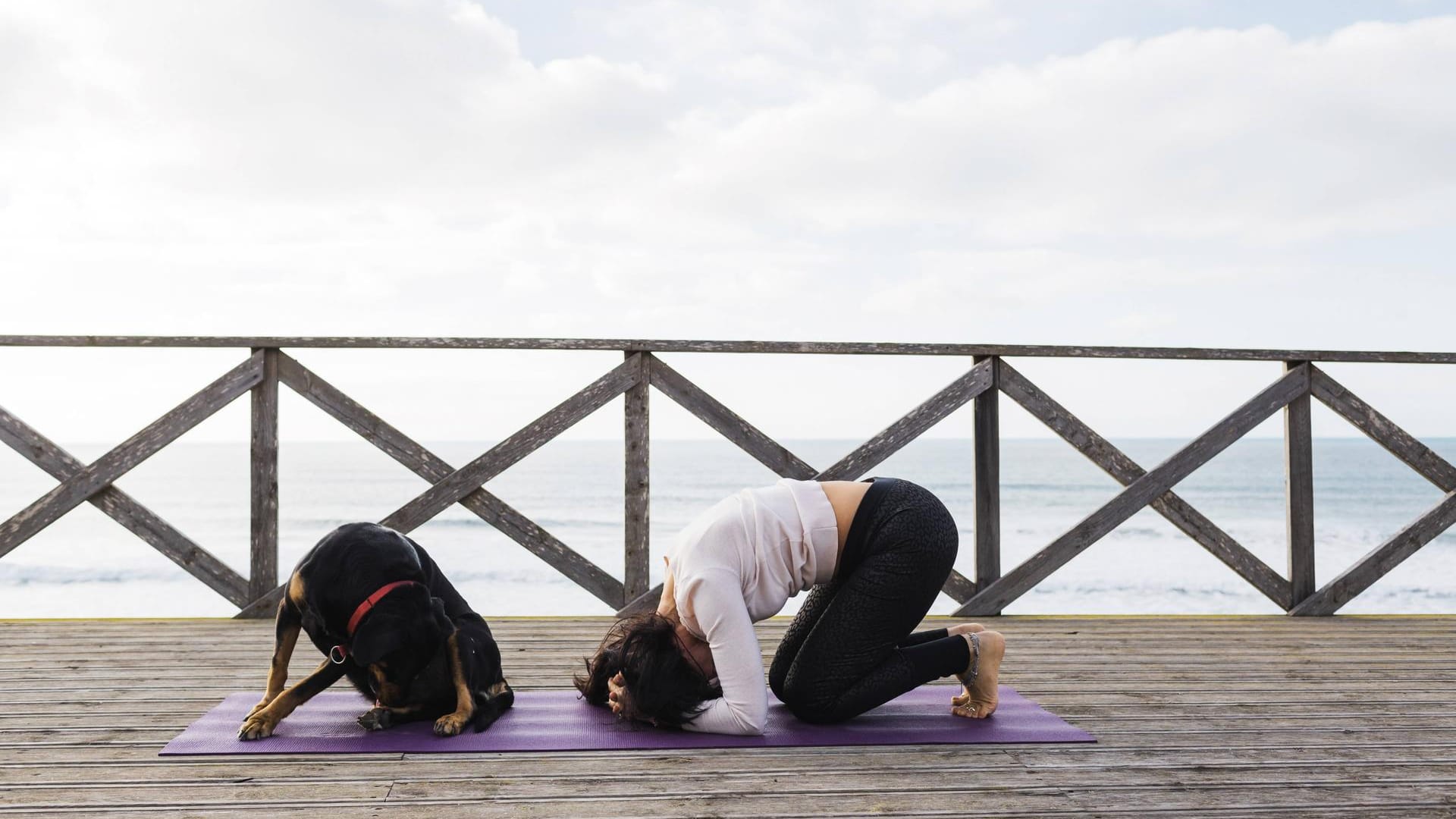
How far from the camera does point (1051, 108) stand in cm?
1147

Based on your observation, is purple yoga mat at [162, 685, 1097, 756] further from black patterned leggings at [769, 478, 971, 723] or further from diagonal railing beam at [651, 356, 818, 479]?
diagonal railing beam at [651, 356, 818, 479]

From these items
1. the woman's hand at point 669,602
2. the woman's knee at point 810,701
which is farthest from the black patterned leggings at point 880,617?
the woman's hand at point 669,602

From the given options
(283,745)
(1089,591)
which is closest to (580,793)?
(283,745)

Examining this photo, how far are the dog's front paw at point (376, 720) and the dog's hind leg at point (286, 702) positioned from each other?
0.12 metres

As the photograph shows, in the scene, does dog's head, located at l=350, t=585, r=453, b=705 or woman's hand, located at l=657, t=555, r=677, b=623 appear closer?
dog's head, located at l=350, t=585, r=453, b=705

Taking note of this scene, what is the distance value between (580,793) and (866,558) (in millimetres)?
898

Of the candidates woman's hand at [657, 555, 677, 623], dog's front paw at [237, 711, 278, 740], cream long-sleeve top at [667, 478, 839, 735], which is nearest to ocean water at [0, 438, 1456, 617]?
cream long-sleeve top at [667, 478, 839, 735]

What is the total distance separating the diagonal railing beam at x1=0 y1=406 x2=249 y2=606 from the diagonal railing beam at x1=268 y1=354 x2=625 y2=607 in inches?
30.2

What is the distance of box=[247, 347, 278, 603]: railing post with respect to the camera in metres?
4.33

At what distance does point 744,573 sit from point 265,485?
2.83m

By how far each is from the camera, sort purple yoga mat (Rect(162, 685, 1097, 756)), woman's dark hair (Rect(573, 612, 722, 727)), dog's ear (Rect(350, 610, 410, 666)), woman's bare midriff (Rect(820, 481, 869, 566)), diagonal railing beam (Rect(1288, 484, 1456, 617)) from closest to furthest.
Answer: dog's ear (Rect(350, 610, 410, 666)) → purple yoga mat (Rect(162, 685, 1097, 756)) → woman's dark hair (Rect(573, 612, 722, 727)) → woman's bare midriff (Rect(820, 481, 869, 566)) → diagonal railing beam (Rect(1288, 484, 1456, 617))

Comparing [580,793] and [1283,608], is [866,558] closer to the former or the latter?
[580,793]

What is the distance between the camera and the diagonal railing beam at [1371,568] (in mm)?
4578

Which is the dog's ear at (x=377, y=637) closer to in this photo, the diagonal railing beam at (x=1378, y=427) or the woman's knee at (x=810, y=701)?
the woman's knee at (x=810, y=701)
